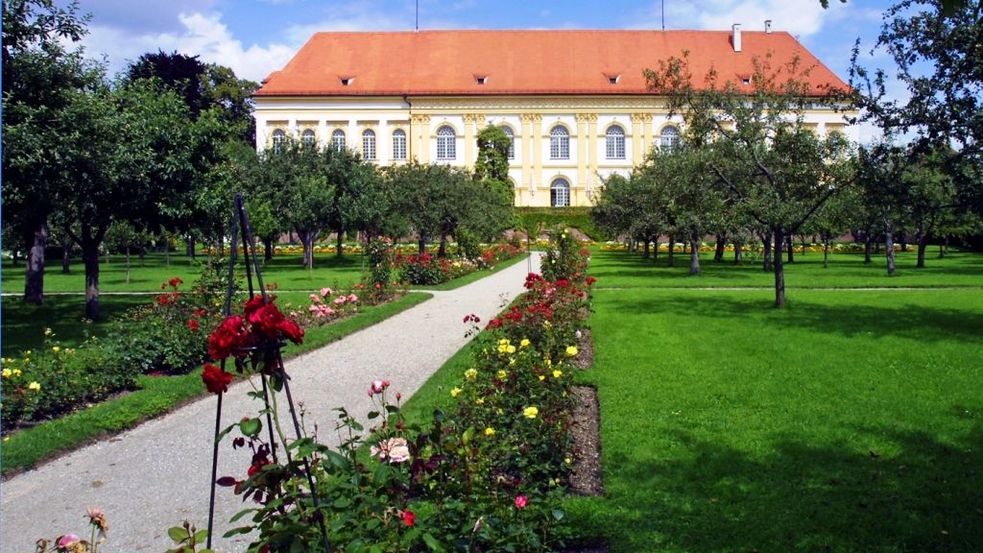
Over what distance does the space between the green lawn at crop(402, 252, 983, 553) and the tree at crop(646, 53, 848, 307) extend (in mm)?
3035

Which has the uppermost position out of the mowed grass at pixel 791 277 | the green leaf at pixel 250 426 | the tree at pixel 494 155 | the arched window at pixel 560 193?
the tree at pixel 494 155

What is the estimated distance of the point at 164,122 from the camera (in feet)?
51.9

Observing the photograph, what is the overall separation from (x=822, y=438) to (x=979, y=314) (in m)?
10.6

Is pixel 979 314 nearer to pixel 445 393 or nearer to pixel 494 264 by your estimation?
pixel 445 393

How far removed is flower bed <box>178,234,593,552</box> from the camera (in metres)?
3.00

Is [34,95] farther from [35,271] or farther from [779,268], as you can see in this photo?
[779,268]

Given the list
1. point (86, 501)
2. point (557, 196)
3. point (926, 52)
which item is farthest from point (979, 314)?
point (557, 196)

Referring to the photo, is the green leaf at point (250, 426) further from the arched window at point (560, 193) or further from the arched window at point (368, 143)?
the arched window at point (368, 143)

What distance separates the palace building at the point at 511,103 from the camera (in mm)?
67312

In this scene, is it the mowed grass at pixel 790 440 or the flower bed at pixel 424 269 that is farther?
A: the flower bed at pixel 424 269

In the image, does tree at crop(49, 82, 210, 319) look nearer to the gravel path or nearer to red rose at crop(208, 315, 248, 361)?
the gravel path

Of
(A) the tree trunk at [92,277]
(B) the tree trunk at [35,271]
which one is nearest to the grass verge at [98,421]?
(A) the tree trunk at [92,277]

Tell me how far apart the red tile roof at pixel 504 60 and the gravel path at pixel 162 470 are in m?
58.3

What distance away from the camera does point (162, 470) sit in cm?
637
